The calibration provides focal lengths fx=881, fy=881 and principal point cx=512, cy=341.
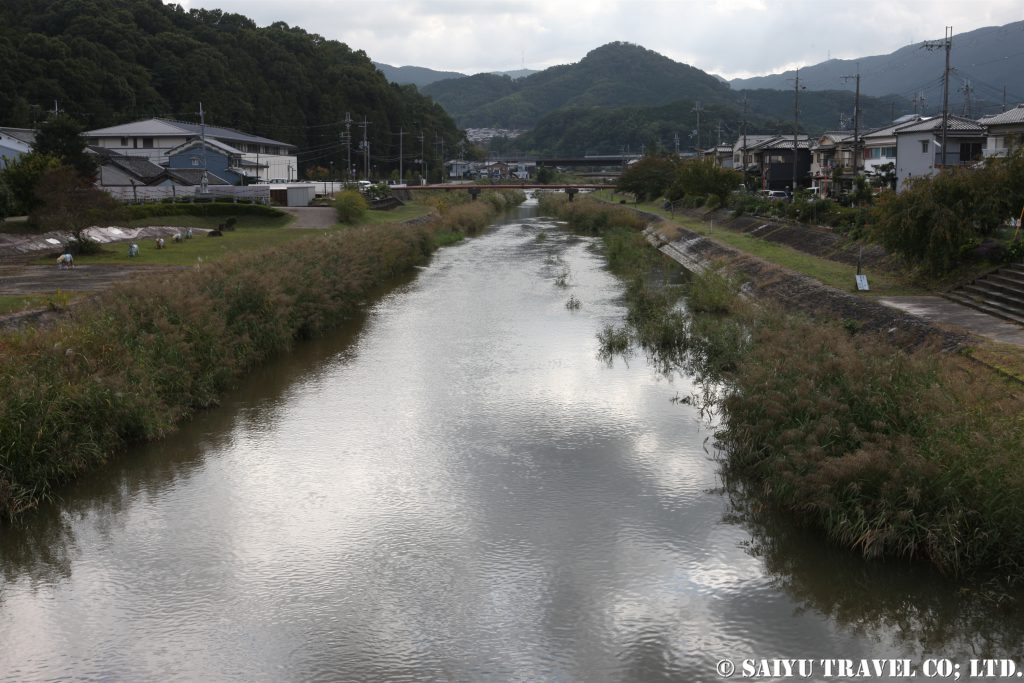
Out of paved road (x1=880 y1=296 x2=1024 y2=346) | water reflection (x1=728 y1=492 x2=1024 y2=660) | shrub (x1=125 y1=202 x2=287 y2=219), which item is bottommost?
water reflection (x1=728 y1=492 x2=1024 y2=660)

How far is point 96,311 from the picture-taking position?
15.2 m

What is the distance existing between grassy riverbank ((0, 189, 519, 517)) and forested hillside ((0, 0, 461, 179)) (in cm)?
4973

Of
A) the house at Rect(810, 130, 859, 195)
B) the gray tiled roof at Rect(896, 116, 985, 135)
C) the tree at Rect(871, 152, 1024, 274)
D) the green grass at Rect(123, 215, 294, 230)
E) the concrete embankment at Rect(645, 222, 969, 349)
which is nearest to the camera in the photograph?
the concrete embankment at Rect(645, 222, 969, 349)

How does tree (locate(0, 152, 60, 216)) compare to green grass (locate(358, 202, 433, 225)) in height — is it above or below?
above

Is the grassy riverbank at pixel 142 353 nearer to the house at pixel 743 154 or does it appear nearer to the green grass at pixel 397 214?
the green grass at pixel 397 214

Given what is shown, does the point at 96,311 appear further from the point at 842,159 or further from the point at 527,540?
the point at 842,159

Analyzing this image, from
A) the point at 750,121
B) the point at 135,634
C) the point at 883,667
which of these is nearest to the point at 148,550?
the point at 135,634

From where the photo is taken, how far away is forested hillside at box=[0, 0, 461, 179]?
223 feet

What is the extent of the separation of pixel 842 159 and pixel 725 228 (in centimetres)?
2422

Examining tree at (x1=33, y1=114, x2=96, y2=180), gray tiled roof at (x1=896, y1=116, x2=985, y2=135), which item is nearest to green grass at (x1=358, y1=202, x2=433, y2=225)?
tree at (x1=33, y1=114, x2=96, y2=180)

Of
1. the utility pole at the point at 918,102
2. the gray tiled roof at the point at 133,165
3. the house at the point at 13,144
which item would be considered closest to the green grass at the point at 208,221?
the house at the point at 13,144

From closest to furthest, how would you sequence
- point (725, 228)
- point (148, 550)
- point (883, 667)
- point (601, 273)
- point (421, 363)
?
point (883, 667) < point (148, 550) < point (421, 363) < point (601, 273) < point (725, 228)

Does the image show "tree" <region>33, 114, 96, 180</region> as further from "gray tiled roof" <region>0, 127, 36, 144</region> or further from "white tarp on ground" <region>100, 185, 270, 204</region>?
"gray tiled roof" <region>0, 127, 36, 144</region>

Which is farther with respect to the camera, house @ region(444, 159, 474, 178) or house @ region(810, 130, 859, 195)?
house @ region(444, 159, 474, 178)
